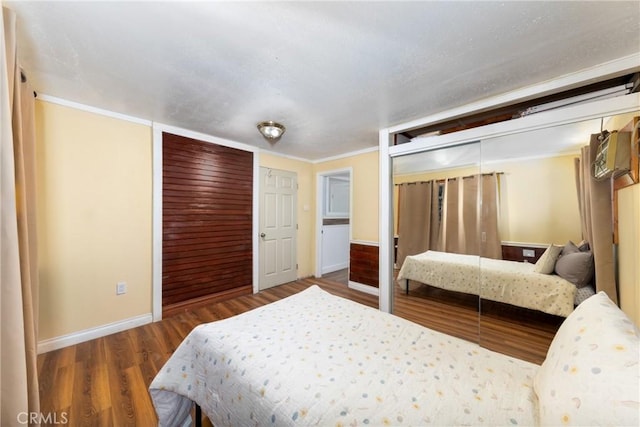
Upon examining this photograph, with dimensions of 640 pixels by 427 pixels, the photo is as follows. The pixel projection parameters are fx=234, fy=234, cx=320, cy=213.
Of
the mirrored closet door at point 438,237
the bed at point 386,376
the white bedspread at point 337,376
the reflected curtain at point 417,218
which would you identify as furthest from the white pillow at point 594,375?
the reflected curtain at point 417,218

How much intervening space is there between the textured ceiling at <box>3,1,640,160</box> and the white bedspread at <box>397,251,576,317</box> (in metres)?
1.72

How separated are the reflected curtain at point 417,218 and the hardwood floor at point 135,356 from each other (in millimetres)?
635

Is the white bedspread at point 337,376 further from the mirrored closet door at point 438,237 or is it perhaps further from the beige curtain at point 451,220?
the beige curtain at point 451,220

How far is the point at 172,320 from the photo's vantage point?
2732 mm

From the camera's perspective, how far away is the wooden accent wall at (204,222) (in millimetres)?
2846

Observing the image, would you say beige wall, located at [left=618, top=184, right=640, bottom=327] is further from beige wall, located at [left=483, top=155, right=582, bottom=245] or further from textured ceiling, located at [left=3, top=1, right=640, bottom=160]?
textured ceiling, located at [left=3, top=1, right=640, bottom=160]

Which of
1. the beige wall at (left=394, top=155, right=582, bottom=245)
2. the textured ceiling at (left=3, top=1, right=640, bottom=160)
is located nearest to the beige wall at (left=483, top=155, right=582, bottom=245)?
the beige wall at (left=394, top=155, right=582, bottom=245)

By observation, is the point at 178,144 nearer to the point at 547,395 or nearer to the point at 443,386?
the point at 443,386

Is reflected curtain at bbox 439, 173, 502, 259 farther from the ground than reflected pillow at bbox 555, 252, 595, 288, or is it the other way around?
reflected curtain at bbox 439, 173, 502, 259

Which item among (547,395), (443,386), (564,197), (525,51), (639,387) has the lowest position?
(443,386)

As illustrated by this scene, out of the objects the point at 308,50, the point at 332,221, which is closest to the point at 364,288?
the point at 332,221

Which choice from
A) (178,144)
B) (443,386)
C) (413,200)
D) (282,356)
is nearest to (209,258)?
(178,144)

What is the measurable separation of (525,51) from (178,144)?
3.37 m

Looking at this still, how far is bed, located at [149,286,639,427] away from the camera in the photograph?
0.70 m
